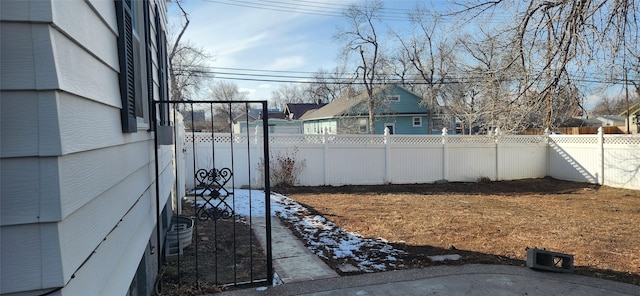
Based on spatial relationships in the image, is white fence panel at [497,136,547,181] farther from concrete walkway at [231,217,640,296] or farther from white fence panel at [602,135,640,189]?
concrete walkway at [231,217,640,296]

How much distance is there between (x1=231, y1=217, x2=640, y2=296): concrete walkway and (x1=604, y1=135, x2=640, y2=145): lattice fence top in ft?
31.1

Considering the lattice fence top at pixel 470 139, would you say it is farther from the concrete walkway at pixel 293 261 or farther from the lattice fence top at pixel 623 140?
the concrete walkway at pixel 293 261

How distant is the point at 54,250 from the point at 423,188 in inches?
455

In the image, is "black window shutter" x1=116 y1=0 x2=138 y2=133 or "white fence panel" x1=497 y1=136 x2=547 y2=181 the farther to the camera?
"white fence panel" x1=497 y1=136 x2=547 y2=181

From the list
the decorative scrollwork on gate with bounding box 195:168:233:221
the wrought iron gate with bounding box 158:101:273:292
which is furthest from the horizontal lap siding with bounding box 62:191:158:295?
the wrought iron gate with bounding box 158:101:273:292

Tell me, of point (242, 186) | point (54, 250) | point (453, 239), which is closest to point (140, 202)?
point (54, 250)

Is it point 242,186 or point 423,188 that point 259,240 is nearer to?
point 242,186

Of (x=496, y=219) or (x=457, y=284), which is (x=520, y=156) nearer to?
(x=496, y=219)

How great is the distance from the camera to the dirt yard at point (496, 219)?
496 centimetres

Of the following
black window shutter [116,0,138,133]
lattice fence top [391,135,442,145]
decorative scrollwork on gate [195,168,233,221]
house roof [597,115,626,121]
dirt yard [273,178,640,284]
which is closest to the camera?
black window shutter [116,0,138,133]

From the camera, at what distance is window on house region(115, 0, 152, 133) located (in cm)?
200

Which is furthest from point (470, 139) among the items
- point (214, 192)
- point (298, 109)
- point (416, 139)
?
point (298, 109)

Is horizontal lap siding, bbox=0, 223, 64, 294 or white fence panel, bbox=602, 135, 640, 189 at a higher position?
horizontal lap siding, bbox=0, 223, 64, 294

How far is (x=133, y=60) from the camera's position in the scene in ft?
7.73
